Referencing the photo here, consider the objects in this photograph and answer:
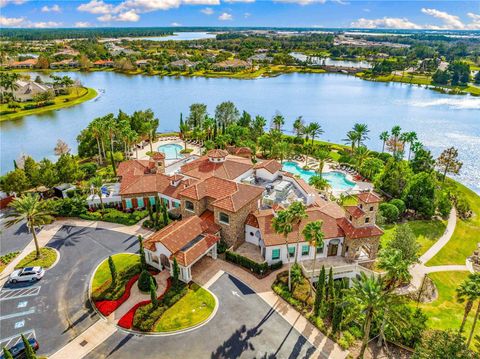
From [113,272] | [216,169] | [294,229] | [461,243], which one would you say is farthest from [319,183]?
[113,272]

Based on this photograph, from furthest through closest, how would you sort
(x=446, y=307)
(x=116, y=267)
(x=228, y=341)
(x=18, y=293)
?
1. (x=116, y=267)
2. (x=446, y=307)
3. (x=18, y=293)
4. (x=228, y=341)

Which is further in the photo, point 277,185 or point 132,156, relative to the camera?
point 132,156

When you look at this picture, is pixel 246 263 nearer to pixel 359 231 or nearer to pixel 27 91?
pixel 359 231

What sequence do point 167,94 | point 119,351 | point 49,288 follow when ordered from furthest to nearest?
point 167,94
point 49,288
point 119,351

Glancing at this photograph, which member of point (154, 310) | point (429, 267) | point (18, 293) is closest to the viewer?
point (154, 310)

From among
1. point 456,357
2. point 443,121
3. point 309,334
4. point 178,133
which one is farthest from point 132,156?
point 443,121

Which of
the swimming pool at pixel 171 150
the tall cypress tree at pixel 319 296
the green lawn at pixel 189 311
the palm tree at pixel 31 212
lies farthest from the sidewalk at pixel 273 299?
the swimming pool at pixel 171 150

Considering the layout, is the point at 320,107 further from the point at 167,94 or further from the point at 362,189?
the point at 362,189

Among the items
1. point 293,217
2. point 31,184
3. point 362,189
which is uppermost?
point 293,217
